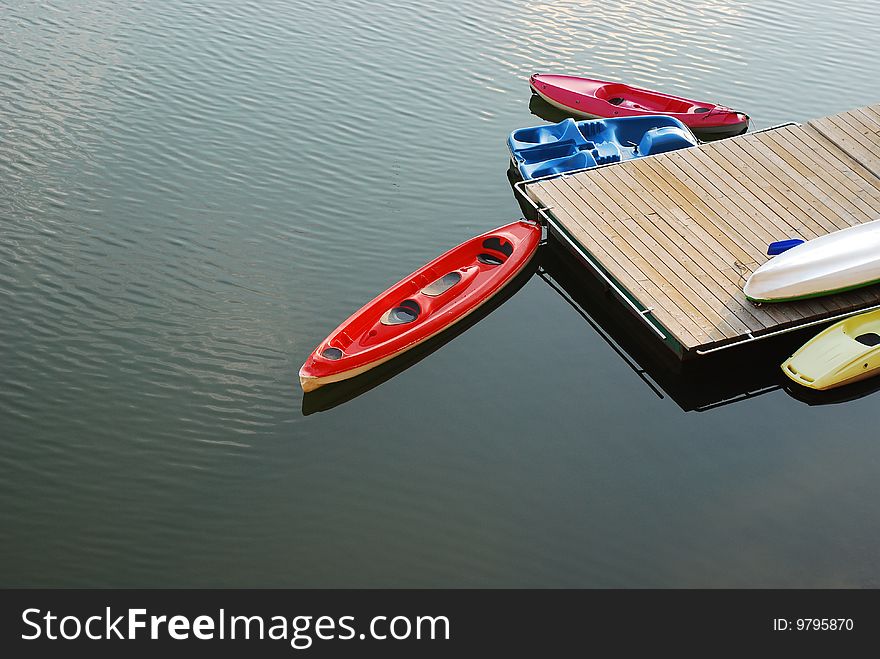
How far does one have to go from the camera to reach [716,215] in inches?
746

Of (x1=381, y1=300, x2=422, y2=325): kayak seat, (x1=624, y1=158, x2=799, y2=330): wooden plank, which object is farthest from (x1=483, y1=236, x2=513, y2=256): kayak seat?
(x1=624, y1=158, x2=799, y2=330): wooden plank

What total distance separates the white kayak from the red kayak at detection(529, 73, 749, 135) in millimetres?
6728

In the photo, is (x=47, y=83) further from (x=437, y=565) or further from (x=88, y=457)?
(x=437, y=565)

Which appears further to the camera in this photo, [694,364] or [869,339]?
[694,364]

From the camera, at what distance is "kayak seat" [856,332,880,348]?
16.3 meters

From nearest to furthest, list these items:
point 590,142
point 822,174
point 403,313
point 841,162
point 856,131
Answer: point 403,313 < point 822,174 < point 841,162 < point 856,131 < point 590,142

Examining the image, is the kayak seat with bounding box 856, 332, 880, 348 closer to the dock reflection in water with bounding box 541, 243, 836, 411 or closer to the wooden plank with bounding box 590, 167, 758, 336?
the dock reflection in water with bounding box 541, 243, 836, 411

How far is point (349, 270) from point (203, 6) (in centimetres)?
1344

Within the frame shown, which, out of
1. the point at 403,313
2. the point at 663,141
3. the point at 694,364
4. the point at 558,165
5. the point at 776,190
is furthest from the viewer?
the point at 663,141

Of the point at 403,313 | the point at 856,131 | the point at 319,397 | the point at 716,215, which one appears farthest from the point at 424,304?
the point at 856,131

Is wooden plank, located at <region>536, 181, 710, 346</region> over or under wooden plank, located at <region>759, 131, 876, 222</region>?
under

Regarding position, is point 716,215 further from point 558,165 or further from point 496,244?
point 496,244

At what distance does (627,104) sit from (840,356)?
32.4 ft
